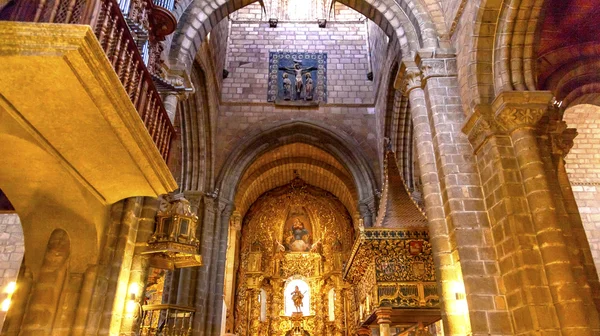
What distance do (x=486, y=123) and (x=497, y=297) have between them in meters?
2.62

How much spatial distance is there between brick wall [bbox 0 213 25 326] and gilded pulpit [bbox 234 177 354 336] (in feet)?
29.5

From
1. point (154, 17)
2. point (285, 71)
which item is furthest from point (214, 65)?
point (154, 17)

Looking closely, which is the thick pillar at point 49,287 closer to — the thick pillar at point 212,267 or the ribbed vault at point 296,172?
the thick pillar at point 212,267

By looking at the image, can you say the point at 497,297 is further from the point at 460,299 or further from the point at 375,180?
the point at 375,180

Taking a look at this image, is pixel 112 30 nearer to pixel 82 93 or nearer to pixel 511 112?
pixel 82 93

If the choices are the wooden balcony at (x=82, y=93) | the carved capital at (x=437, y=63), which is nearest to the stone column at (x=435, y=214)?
the carved capital at (x=437, y=63)

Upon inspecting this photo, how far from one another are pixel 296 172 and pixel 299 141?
3.48m

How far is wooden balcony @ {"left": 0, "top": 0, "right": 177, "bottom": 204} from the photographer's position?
149 inches

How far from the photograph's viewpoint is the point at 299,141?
677 inches

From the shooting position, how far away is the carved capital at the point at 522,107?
659 centimetres

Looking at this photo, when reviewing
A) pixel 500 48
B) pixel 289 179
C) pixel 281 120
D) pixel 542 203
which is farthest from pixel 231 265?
pixel 542 203

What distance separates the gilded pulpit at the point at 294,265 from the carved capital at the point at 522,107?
13.0 meters

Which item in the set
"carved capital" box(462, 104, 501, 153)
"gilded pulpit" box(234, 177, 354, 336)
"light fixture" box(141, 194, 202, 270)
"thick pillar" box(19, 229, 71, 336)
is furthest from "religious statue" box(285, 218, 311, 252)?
"thick pillar" box(19, 229, 71, 336)

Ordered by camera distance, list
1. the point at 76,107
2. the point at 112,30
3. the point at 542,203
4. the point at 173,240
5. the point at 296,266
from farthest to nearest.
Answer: the point at 296,266 → the point at 173,240 → the point at 542,203 → the point at 112,30 → the point at 76,107
